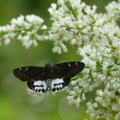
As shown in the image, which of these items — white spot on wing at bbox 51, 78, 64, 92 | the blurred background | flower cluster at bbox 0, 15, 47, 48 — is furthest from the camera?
the blurred background

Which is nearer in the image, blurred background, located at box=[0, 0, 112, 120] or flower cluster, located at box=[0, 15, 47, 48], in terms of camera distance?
flower cluster, located at box=[0, 15, 47, 48]

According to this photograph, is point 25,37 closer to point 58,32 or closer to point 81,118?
point 58,32

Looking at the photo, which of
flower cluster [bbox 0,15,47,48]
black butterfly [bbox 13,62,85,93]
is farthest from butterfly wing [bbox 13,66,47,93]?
flower cluster [bbox 0,15,47,48]

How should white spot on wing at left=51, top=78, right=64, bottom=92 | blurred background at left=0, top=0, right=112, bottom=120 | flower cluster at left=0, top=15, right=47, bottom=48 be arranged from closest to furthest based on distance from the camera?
white spot on wing at left=51, top=78, right=64, bottom=92, flower cluster at left=0, top=15, right=47, bottom=48, blurred background at left=0, top=0, right=112, bottom=120

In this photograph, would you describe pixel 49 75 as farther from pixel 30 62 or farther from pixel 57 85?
pixel 30 62

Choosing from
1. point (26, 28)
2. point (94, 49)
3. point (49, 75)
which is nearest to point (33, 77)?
point (49, 75)

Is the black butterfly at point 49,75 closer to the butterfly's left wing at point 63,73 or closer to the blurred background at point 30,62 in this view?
the butterfly's left wing at point 63,73

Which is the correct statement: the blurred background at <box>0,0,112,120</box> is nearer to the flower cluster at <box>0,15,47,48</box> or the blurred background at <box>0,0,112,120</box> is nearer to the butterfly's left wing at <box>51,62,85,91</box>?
the flower cluster at <box>0,15,47,48</box>
